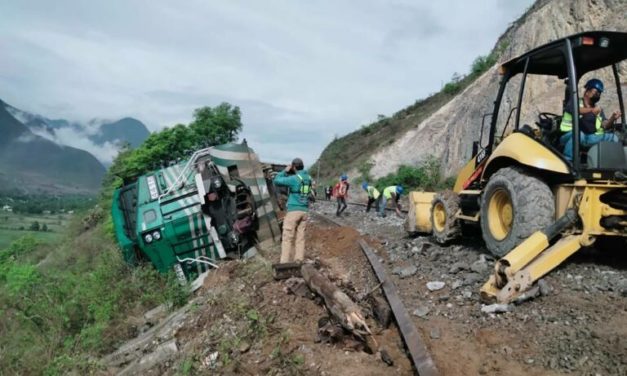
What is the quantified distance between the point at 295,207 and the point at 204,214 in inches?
104

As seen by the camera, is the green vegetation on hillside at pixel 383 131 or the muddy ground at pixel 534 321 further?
the green vegetation on hillside at pixel 383 131

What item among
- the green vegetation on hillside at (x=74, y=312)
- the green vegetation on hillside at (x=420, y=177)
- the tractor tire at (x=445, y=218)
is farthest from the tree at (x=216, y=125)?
the tractor tire at (x=445, y=218)

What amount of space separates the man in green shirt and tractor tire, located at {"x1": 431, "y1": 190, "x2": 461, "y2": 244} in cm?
220

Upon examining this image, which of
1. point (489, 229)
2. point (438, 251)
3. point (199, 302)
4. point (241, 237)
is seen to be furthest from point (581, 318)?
point (241, 237)

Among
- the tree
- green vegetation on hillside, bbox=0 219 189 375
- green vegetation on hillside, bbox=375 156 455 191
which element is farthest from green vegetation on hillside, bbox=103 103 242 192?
green vegetation on hillside, bbox=0 219 189 375

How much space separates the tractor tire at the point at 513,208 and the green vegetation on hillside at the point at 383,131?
3002 cm

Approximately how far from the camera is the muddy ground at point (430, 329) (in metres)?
4.00

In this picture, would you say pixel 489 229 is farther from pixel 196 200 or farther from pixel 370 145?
pixel 370 145

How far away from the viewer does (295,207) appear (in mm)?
7879

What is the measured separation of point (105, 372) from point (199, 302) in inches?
60.0

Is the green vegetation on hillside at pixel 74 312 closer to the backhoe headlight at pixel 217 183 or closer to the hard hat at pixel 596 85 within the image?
the backhoe headlight at pixel 217 183

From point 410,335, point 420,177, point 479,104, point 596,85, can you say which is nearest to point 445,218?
point 596,85

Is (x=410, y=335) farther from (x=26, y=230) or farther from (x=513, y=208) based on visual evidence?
(x=26, y=230)

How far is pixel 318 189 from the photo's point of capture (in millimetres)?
39062
